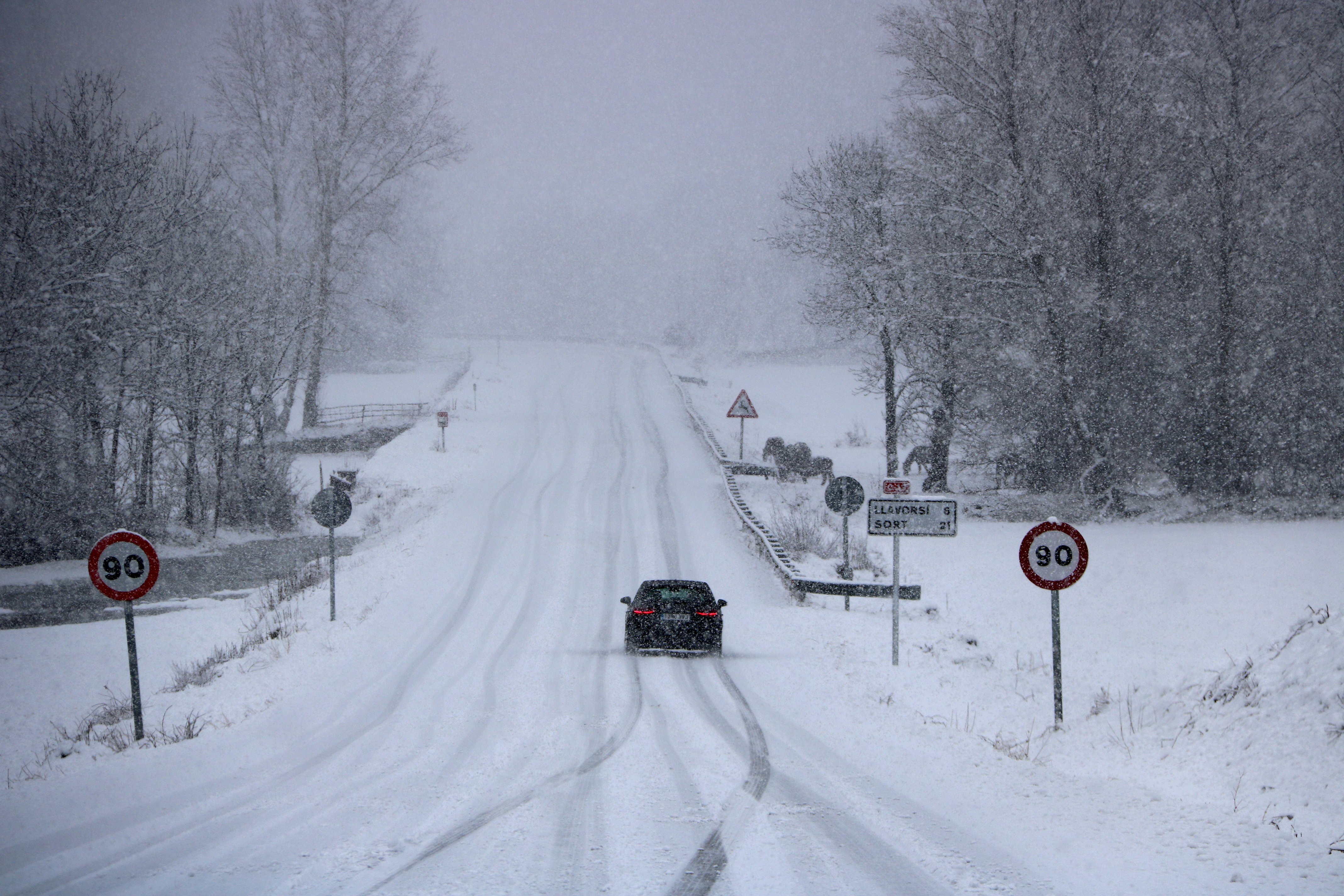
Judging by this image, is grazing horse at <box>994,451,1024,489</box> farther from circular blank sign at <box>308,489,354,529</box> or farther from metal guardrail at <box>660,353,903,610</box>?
circular blank sign at <box>308,489,354,529</box>

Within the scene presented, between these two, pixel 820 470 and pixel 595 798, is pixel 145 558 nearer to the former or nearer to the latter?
pixel 595 798

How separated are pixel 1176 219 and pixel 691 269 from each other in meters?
86.1

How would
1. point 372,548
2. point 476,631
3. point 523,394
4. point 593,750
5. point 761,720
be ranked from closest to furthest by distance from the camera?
1. point 593,750
2. point 761,720
3. point 476,631
4. point 372,548
5. point 523,394

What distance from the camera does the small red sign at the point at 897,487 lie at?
13.1 meters

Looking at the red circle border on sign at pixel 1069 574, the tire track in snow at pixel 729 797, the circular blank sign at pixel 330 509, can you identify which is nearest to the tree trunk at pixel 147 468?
the circular blank sign at pixel 330 509

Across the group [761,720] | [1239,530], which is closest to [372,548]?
[761,720]

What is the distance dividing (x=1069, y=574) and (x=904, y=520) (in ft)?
12.6

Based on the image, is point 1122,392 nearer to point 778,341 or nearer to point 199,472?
point 199,472

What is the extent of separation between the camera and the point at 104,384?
2392 centimetres

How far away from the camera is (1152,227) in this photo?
23891 mm

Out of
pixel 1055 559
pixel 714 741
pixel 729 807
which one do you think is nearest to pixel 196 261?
pixel 714 741

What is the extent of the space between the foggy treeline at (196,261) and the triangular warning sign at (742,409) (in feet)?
52.8

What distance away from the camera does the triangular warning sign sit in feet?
97.9

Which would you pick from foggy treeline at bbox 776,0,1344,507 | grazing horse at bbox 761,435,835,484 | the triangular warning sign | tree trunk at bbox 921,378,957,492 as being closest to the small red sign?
foggy treeline at bbox 776,0,1344,507
